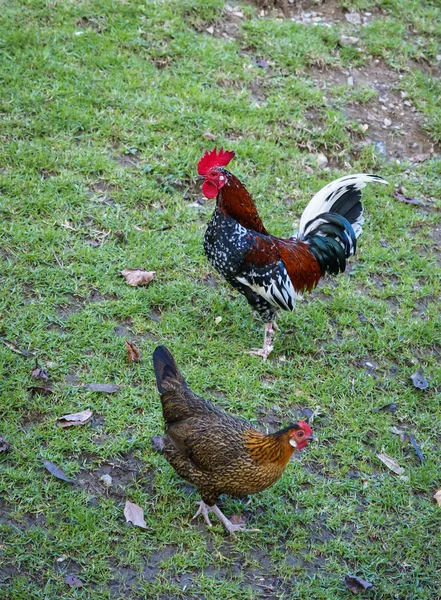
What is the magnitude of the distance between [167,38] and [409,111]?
301 cm

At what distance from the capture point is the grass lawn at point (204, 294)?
4371mm

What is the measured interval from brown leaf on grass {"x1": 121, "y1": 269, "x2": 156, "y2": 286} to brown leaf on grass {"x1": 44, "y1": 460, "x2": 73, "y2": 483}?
189cm

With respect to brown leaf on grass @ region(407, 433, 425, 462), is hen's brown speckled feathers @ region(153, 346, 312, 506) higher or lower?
higher

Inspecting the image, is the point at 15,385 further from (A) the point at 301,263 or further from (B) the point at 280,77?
(B) the point at 280,77

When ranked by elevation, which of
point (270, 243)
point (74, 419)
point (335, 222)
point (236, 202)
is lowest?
point (74, 419)

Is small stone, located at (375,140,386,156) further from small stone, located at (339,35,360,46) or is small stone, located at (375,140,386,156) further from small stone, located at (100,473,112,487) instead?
small stone, located at (100,473,112,487)

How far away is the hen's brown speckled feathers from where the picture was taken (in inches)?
168

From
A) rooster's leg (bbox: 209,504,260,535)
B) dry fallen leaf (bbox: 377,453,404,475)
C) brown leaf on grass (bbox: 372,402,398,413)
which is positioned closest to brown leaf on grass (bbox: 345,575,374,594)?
rooster's leg (bbox: 209,504,260,535)

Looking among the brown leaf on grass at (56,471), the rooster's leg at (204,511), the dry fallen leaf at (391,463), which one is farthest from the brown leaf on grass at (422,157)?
the brown leaf on grass at (56,471)

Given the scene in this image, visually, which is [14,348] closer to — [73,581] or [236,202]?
[73,581]

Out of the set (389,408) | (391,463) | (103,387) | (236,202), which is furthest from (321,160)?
(103,387)

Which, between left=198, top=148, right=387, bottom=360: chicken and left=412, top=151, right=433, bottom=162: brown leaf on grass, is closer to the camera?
left=198, top=148, right=387, bottom=360: chicken

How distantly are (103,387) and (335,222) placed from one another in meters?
2.32

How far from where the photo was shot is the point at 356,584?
4.32m
